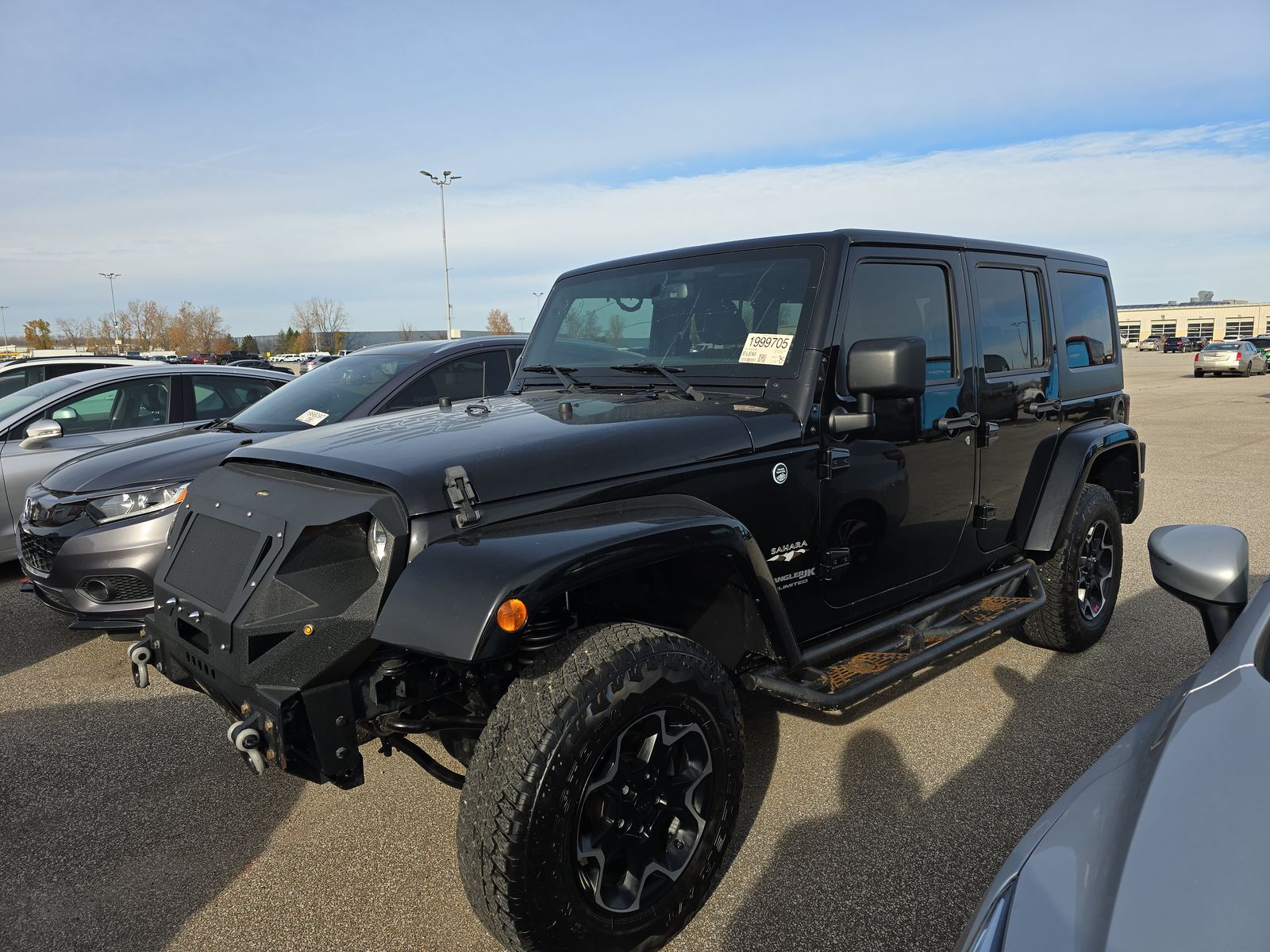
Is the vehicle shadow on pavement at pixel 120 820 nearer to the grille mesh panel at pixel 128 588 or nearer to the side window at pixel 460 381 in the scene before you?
the grille mesh panel at pixel 128 588

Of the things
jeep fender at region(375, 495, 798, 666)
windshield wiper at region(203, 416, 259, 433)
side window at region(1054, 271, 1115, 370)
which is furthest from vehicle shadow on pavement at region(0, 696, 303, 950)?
side window at region(1054, 271, 1115, 370)

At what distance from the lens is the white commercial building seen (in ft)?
334

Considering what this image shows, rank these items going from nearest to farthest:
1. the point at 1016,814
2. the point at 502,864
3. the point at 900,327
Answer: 1. the point at 502,864
2. the point at 1016,814
3. the point at 900,327

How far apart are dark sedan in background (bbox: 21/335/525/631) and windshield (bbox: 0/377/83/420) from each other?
1.75 m

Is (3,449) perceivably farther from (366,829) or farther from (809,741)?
(809,741)

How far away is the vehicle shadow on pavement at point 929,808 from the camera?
2.50m

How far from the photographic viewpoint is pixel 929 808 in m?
3.08

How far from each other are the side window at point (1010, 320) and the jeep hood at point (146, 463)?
3556 millimetres

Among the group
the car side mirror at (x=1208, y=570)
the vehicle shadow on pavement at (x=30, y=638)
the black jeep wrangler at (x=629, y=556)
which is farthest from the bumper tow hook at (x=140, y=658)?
the car side mirror at (x=1208, y=570)

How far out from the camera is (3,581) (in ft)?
20.8

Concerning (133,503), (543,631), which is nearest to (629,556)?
(543,631)

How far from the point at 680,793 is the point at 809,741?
1.31m

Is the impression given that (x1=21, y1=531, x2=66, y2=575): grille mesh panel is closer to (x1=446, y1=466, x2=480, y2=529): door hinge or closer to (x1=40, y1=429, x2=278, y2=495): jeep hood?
(x1=40, y1=429, x2=278, y2=495): jeep hood

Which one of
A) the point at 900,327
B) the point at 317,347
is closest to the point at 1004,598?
the point at 900,327
